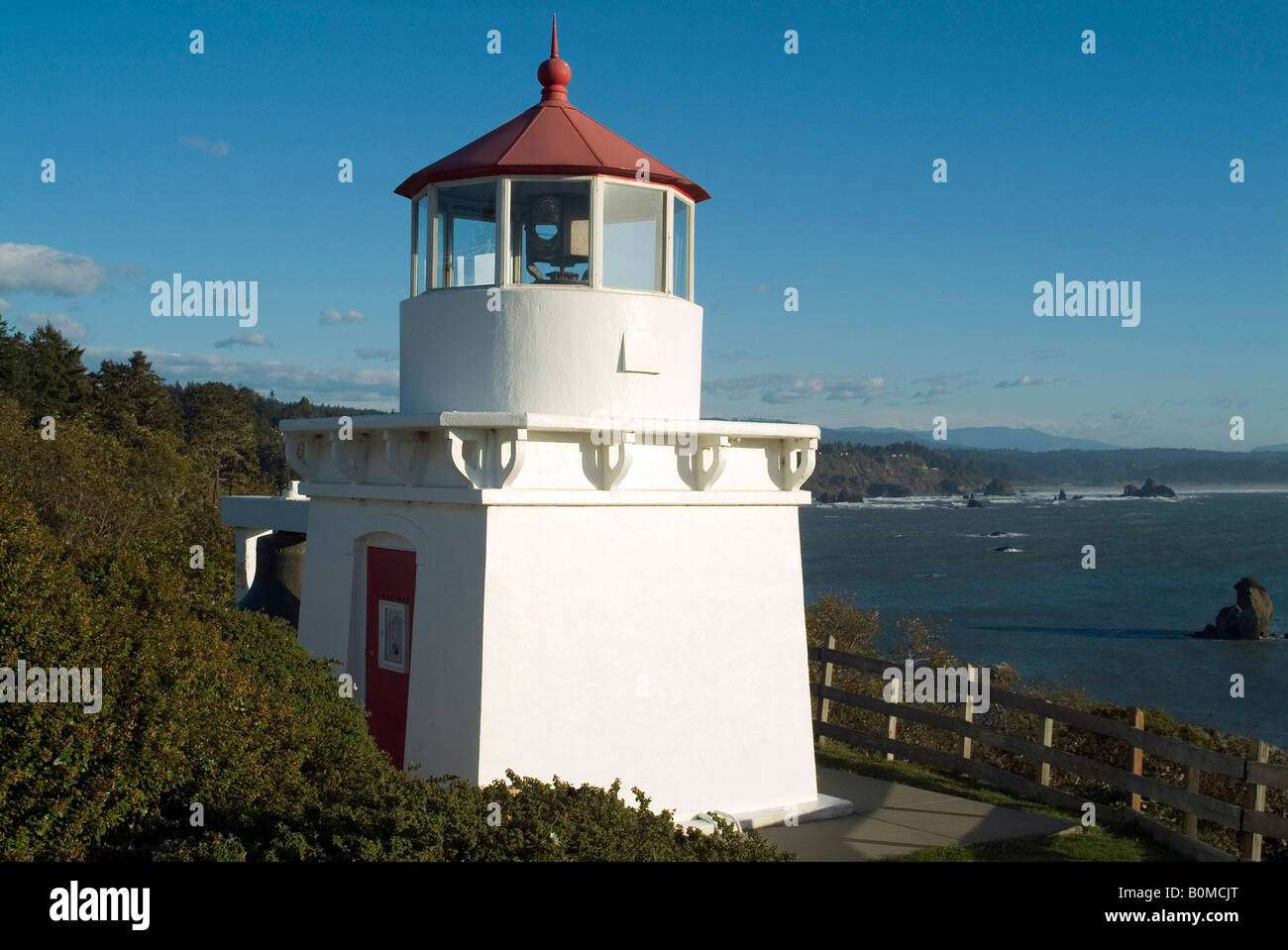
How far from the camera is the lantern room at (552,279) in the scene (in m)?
8.93

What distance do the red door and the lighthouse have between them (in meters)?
0.02

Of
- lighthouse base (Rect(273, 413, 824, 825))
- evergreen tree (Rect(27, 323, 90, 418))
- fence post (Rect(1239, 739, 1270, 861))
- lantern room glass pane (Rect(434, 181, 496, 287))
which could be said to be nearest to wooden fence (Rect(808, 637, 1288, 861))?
fence post (Rect(1239, 739, 1270, 861))

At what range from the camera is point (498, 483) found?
27.1 feet

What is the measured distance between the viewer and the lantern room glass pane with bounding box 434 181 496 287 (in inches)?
364

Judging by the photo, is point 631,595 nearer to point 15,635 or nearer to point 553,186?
point 553,186

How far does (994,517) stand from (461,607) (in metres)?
155

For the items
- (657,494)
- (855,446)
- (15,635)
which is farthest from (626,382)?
(855,446)

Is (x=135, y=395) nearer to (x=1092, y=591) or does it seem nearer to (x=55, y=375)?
(x=55, y=375)

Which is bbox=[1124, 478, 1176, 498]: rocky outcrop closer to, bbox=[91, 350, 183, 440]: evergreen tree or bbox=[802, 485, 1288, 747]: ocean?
bbox=[802, 485, 1288, 747]: ocean

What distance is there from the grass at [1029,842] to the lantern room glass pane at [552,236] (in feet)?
17.7

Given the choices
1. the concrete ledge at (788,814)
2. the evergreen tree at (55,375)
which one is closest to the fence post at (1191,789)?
the concrete ledge at (788,814)

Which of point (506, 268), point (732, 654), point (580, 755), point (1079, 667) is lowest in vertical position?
point (1079, 667)

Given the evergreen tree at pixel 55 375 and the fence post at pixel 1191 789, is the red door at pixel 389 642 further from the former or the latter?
the evergreen tree at pixel 55 375

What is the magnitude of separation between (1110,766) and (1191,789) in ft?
3.38
